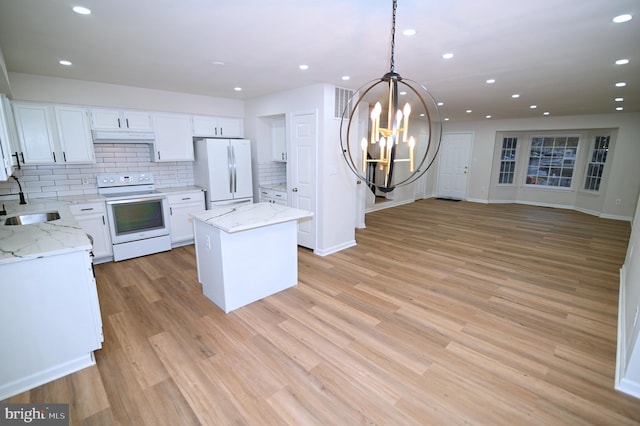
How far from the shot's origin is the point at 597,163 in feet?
25.1

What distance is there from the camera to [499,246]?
5117 millimetres

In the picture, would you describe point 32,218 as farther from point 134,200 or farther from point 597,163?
point 597,163

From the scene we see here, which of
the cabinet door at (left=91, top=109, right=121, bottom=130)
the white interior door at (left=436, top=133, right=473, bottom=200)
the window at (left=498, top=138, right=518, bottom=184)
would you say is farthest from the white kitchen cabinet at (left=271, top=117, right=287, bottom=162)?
the window at (left=498, top=138, right=518, bottom=184)

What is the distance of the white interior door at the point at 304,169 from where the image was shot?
4435 mm

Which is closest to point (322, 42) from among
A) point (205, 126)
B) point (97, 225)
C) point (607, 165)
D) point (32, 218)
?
point (205, 126)

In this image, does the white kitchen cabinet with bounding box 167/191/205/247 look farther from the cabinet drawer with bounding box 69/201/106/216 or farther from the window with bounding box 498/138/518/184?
the window with bounding box 498/138/518/184

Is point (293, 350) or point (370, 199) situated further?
point (370, 199)

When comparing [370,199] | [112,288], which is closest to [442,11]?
[112,288]

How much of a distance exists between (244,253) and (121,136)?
9.89 ft

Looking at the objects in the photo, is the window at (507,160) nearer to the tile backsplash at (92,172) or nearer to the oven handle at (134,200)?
the tile backsplash at (92,172)

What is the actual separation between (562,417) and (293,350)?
1.87 metres

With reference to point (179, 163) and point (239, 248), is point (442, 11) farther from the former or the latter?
point (179, 163)

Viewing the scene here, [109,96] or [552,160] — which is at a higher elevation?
[109,96]

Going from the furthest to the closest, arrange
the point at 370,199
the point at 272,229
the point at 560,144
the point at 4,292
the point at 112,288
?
1. the point at 560,144
2. the point at 370,199
3. the point at 112,288
4. the point at 272,229
5. the point at 4,292
